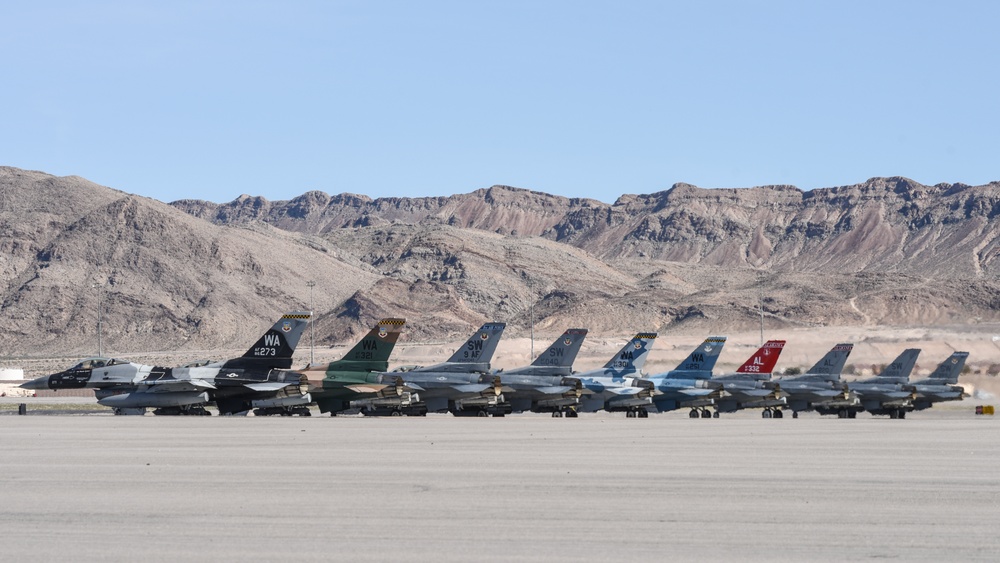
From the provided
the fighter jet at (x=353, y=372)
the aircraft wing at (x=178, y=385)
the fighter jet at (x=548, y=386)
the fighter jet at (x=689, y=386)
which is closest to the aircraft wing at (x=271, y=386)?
the fighter jet at (x=353, y=372)

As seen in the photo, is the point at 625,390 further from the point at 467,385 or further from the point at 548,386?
the point at 467,385

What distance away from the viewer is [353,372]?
5719 cm

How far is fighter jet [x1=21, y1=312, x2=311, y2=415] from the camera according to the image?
182 ft

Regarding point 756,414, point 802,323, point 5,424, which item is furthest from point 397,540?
point 802,323

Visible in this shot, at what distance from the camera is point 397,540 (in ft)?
57.4

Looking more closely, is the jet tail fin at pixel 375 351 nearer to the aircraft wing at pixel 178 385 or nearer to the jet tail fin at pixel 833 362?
the aircraft wing at pixel 178 385

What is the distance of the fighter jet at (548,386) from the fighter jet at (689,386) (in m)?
3.75

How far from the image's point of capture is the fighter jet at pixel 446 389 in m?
55.1

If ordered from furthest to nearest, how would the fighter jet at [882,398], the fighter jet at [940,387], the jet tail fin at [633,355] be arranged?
the fighter jet at [940,387], the fighter jet at [882,398], the jet tail fin at [633,355]

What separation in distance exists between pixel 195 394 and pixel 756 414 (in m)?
30.3

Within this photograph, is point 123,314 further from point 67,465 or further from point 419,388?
point 67,465

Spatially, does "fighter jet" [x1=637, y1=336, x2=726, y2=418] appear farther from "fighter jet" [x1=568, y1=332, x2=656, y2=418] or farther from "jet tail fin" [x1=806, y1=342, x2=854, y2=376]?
"jet tail fin" [x1=806, y1=342, x2=854, y2=376]

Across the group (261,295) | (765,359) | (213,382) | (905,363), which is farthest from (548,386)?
(261,295)

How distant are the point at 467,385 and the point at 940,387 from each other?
27462 mm
